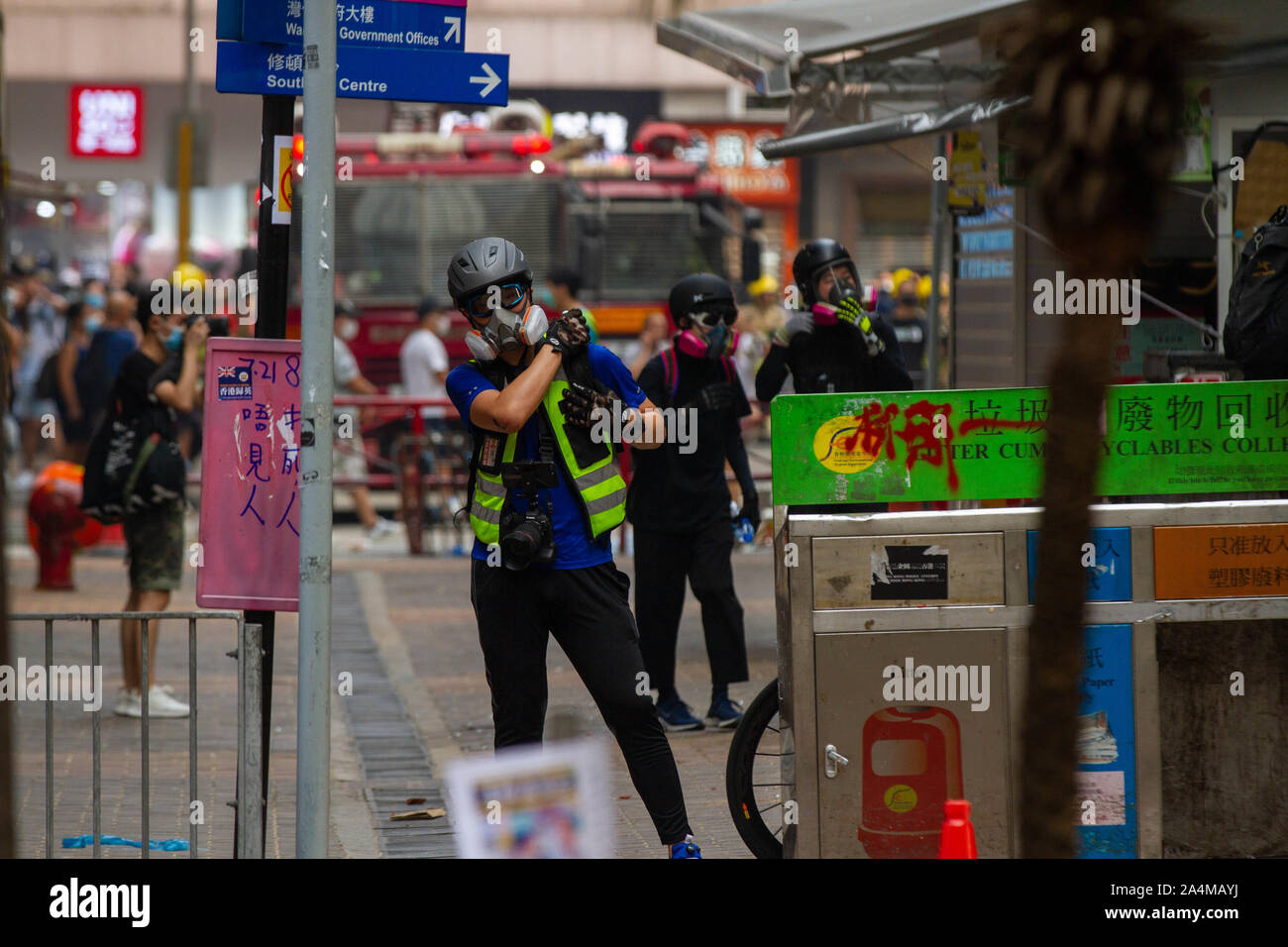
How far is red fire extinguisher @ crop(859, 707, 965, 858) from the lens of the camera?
502 centimetres

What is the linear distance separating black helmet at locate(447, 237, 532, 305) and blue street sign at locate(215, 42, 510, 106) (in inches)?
18.2

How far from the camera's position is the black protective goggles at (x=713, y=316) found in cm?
783

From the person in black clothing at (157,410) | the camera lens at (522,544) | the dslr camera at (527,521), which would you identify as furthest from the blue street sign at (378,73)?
the person in black clothing at (157,410)

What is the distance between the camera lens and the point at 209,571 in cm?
503

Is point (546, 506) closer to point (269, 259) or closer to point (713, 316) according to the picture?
point (269, 259)

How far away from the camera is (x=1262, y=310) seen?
5895 millimetres

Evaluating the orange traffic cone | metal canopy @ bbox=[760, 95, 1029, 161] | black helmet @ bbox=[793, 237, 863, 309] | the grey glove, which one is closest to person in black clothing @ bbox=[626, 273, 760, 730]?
the grey glove

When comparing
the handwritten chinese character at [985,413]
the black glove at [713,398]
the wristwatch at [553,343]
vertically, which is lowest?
the handwritten chinese character at [985,413]

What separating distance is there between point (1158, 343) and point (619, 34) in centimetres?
2226

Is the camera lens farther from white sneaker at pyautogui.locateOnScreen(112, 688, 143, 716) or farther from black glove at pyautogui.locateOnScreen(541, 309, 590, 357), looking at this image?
white sneaker at pyautogui.locateOnScreen(112, 688, 143, 716)

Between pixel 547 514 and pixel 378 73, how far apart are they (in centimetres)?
141

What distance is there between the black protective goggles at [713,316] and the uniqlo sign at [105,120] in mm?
23290

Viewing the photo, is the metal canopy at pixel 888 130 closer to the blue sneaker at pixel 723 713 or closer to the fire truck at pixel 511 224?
the blue sneaker at pixel 723 713
